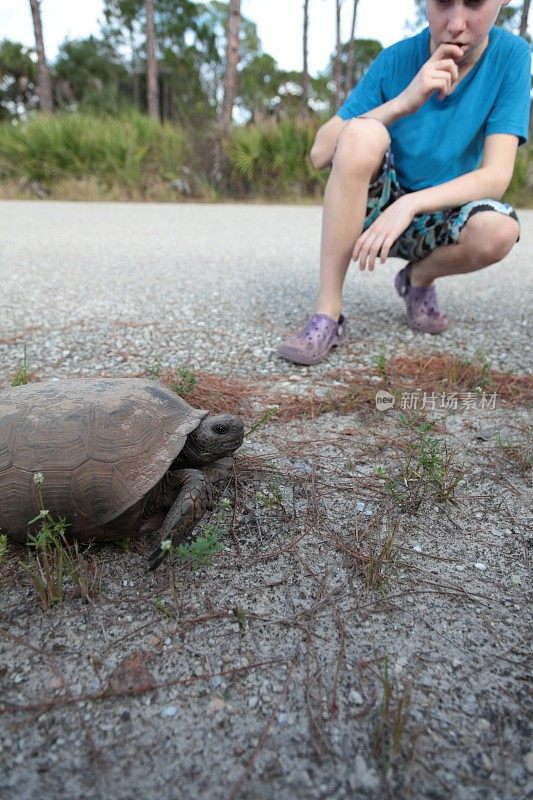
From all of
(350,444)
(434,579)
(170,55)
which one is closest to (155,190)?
(350,444)

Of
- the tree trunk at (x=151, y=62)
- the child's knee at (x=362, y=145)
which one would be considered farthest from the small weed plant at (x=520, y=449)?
the tree trunk at (x=151, y=62)

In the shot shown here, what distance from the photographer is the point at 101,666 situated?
3.55ft

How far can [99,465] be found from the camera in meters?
1.36

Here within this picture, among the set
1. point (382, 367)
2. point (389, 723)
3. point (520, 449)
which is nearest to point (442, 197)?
point (382, 367)

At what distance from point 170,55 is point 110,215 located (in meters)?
32.1

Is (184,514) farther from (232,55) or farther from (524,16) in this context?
(524,16)

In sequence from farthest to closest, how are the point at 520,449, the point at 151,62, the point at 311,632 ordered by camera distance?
the point at 151,62
the point at 520,449
the point at 311,632

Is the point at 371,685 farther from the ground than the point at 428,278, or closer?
closer

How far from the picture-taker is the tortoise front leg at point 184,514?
1341mm

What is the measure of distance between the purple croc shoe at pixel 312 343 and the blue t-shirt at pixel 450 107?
80 cm

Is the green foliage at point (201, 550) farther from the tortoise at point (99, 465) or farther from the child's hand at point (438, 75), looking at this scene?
the child's hand at point (438, 75)

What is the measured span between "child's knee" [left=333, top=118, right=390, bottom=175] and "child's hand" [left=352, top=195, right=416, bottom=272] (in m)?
0.30

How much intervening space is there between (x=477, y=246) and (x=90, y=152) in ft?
32.1

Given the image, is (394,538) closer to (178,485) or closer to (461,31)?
(178,485)
